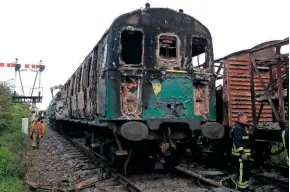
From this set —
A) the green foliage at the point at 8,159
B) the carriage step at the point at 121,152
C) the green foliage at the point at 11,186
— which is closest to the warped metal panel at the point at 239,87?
the carriage step at the point at 121,152

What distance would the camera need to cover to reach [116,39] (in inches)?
270

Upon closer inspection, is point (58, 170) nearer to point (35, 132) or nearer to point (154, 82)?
point (154, 82)

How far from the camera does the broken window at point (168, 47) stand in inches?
289

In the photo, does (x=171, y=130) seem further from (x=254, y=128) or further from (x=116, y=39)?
(x=116, y=39)

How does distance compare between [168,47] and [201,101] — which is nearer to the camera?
[201,101]

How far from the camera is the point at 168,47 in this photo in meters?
7.41

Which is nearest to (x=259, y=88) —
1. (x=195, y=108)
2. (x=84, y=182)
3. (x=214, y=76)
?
(x=214, y=76)

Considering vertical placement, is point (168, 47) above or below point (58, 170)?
above

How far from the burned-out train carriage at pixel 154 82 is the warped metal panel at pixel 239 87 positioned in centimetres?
108

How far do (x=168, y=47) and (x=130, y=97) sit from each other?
1.56 meters

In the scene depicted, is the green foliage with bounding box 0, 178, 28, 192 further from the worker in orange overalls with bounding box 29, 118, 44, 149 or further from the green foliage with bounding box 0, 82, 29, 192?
the worker in orange overalls with bounding box 29, 118, 44, 149

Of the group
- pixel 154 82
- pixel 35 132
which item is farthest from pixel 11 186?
pixel 35 132

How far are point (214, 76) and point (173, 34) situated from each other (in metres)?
1.35

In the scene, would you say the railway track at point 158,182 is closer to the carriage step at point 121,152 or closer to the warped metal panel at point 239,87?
the carriage step at point 121,152
